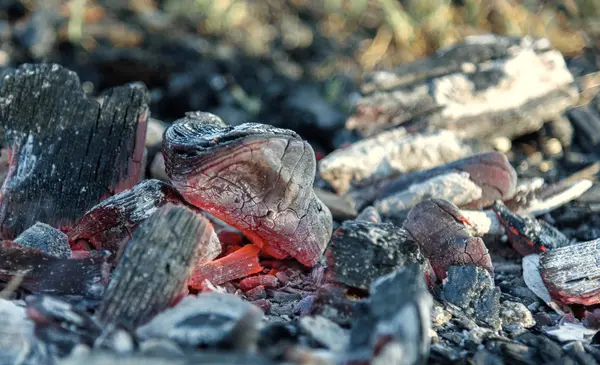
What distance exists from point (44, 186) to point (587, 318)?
193 cm

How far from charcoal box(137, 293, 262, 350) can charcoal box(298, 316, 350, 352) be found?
6.2 inches

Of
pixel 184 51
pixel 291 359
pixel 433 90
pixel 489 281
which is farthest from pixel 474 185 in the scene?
pixel 184 51

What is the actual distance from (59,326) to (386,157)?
2.10 m

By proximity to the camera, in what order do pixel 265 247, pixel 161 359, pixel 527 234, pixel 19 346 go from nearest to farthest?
pixel 161 359 < pixel 19 346 < pixel 265 247 < pixel 527 234

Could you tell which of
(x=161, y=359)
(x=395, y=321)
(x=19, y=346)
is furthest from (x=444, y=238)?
(x=19, y=346)

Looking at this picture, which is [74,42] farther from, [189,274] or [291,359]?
[291,359]

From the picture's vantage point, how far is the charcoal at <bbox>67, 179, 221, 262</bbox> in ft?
7.44

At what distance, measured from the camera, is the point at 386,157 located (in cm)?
338

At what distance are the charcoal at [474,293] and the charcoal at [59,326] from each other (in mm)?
1114

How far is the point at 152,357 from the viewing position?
4.47 feet

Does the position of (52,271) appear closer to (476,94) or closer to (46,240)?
(46,240)

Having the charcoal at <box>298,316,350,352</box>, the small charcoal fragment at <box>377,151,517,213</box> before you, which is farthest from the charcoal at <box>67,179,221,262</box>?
the small charcoal fragment at <box>377,151,517,213</box>

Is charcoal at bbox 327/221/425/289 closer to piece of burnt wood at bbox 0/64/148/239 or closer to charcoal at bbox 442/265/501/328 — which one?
charcoal at bbox 442/265/501/328

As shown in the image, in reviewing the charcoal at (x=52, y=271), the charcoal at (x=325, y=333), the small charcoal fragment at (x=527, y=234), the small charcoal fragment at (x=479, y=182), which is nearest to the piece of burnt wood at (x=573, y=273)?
the small charcoal fragment at (x=527, y=234)
